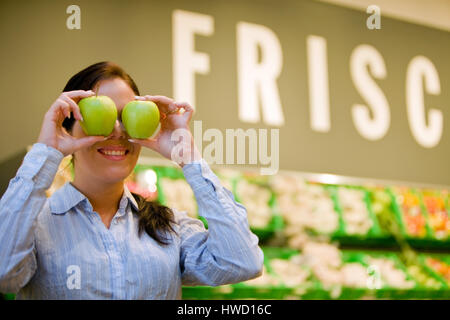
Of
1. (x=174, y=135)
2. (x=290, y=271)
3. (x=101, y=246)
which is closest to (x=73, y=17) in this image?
(x=290, y=271)

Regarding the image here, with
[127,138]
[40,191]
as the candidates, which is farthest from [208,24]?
[40,191]

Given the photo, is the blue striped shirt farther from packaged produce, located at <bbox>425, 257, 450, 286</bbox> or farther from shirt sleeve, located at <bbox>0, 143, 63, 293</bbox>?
packaged produce, located at <bbox>425, 257, 450, 286</bbox>

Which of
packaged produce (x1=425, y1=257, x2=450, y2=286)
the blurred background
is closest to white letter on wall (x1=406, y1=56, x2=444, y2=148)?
the blurred background

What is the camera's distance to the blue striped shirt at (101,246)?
1.47 meters

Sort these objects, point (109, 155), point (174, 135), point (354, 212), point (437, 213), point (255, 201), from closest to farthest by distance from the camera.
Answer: point (109, 155)
point (174, 135)
point (255, 201)
point (354, 212)
point (437, 213)

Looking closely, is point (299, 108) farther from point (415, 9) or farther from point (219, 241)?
point (219, 241)

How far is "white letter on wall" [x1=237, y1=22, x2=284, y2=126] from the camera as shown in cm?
472

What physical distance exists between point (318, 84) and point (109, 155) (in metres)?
3.67

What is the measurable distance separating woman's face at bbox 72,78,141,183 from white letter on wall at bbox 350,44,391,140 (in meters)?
3.72

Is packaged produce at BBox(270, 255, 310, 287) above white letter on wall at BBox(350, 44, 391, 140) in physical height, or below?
below

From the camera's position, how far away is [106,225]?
170cm

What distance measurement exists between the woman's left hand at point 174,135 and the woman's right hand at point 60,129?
0.63ft

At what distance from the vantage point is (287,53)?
198 inches

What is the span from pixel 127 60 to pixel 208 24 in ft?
2.63
